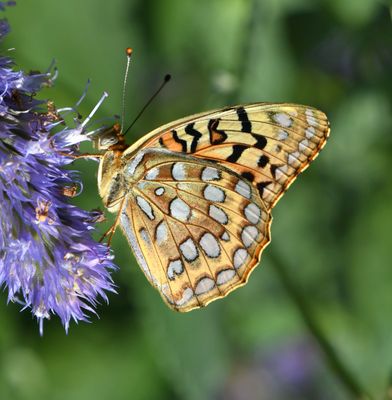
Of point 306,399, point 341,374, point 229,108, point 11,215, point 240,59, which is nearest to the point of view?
point 11,215

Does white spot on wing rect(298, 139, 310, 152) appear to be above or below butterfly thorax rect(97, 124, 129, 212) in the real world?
above

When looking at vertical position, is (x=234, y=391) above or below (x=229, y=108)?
below

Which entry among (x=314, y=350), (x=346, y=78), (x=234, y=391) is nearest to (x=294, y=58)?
(x=346, y=78)

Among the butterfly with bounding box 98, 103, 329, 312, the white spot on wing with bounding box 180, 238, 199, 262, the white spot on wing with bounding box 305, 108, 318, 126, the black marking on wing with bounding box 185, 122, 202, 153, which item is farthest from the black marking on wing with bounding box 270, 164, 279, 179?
the white spot on wing with bounding box 180, 238, 199, 262

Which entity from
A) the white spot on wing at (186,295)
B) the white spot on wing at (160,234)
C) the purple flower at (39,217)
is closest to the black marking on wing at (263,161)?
the white spot on wing at (160,234)

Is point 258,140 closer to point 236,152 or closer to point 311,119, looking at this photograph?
point 236,152

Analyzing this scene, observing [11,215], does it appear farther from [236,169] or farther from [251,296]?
[251,296]

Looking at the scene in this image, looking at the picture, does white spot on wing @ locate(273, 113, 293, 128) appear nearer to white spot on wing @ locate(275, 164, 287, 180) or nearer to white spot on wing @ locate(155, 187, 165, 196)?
white spot on wing @ locate(275, 164, 287, 180)
